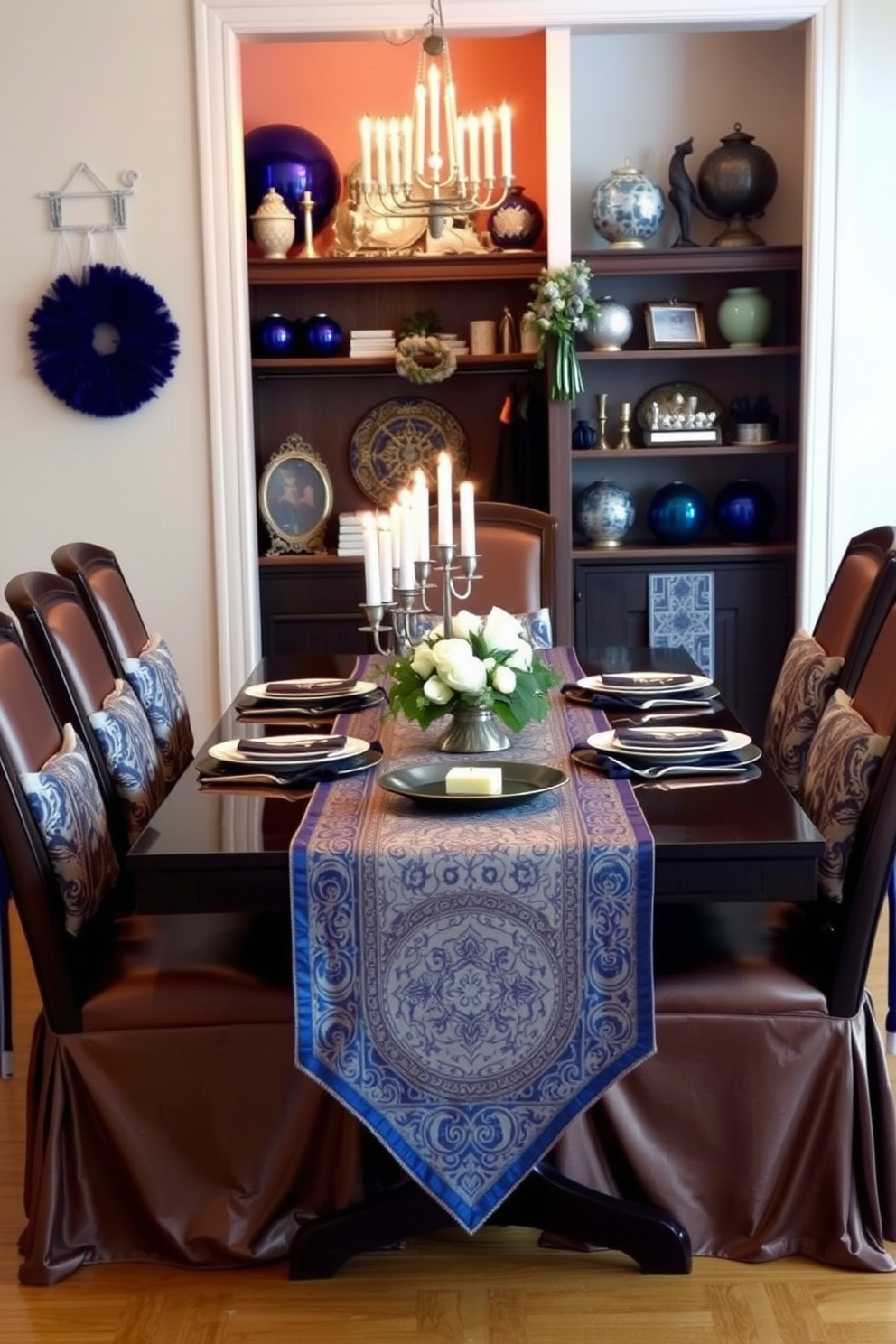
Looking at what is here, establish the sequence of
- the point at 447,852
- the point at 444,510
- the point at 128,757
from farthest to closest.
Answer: the point at 128,757
the point at 444,510
the point at 447,852

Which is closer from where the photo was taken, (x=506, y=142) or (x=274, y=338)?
(x=506, y=142)

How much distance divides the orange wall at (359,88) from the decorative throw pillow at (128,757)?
2831mm

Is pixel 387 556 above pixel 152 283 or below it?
below

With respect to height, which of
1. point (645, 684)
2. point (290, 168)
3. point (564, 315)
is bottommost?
point (645, 684)

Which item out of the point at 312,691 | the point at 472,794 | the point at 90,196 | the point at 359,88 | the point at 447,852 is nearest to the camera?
the point at 447,852

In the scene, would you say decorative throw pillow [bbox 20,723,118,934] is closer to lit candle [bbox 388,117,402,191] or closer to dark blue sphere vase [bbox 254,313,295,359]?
lit candle [bbox 388,117,402,191]

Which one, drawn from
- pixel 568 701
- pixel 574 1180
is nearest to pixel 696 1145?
pixel 574 1180

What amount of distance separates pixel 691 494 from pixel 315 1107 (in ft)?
10.6

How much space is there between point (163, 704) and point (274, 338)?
7.01 feet

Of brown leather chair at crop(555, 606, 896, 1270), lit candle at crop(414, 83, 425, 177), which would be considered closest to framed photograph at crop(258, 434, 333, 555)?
lit candle at crop(414, 83, 425, 177)

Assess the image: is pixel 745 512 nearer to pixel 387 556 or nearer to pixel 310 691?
pixel 310 691

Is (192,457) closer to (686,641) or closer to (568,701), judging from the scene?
(686,641)

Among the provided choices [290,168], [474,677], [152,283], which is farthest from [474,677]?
[290,168]

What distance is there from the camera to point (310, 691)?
3412 millimetres
